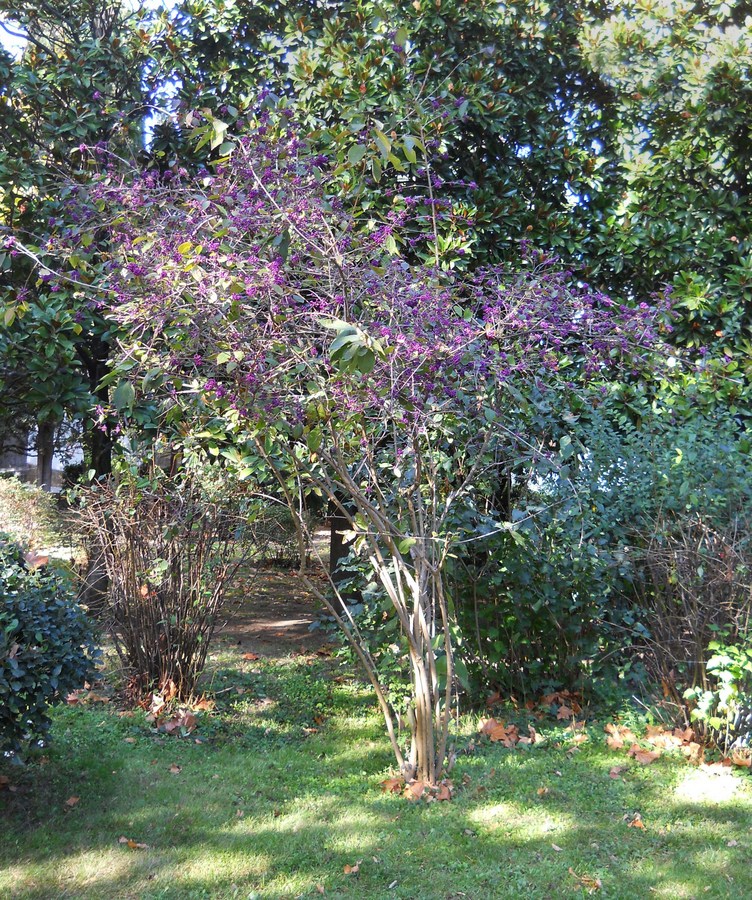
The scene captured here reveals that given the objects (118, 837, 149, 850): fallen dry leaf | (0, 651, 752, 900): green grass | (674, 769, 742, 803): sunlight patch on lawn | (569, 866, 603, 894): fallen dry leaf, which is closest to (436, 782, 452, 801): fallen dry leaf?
(0, 651, 752, 900): green grass

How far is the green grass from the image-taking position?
3.27m

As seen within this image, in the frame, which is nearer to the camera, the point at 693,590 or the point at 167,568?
the point at 693,590

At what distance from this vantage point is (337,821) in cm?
377

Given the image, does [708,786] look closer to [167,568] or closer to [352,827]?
[352,827]

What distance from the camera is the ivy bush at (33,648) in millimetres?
3496

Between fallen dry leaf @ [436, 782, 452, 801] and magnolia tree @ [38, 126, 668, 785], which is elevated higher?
magnolia tree @ [38, 126, 668, 785]

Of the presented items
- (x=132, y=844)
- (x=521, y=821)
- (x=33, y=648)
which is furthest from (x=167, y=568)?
(x=521, y=821)

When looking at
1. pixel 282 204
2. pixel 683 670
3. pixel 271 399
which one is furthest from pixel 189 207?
pixel 683 670

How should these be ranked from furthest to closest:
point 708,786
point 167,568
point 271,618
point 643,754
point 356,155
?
point 271,618 < point 167,568 < point 643,754 < point 708,786 < point 356,155

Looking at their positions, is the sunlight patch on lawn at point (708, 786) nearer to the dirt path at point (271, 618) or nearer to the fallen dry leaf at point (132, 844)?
the fallen dry leaf at point (132, 844)

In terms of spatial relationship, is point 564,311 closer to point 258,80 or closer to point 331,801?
point 331,801

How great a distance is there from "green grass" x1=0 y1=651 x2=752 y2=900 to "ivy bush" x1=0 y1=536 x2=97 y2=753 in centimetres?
50

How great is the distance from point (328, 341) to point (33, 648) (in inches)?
73.6

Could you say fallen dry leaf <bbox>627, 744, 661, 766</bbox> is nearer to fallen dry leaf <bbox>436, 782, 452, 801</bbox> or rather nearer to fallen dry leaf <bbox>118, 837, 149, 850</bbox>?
fallen dry leaf <bbox>436, 782, 452, 801</bbox>
